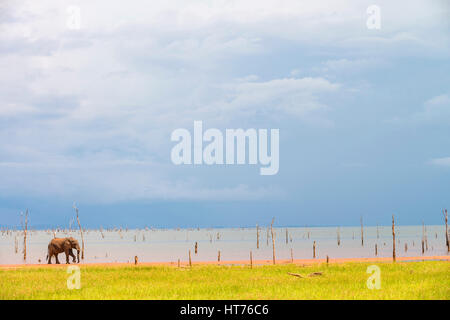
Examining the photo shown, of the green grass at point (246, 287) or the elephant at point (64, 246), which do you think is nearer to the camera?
the green grass at point (246, 287)

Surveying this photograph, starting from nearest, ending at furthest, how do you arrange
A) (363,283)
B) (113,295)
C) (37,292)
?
(113,295)
(37,292)
(363,283)

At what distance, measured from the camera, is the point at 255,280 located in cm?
2381

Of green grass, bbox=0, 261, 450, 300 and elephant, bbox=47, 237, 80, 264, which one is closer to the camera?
green grass, bbox=0, 261, 450, 300

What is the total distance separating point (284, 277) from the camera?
2492 centimetres

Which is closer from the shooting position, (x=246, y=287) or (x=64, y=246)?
(x=246, y=287)

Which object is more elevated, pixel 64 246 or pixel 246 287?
pixel 246 287
